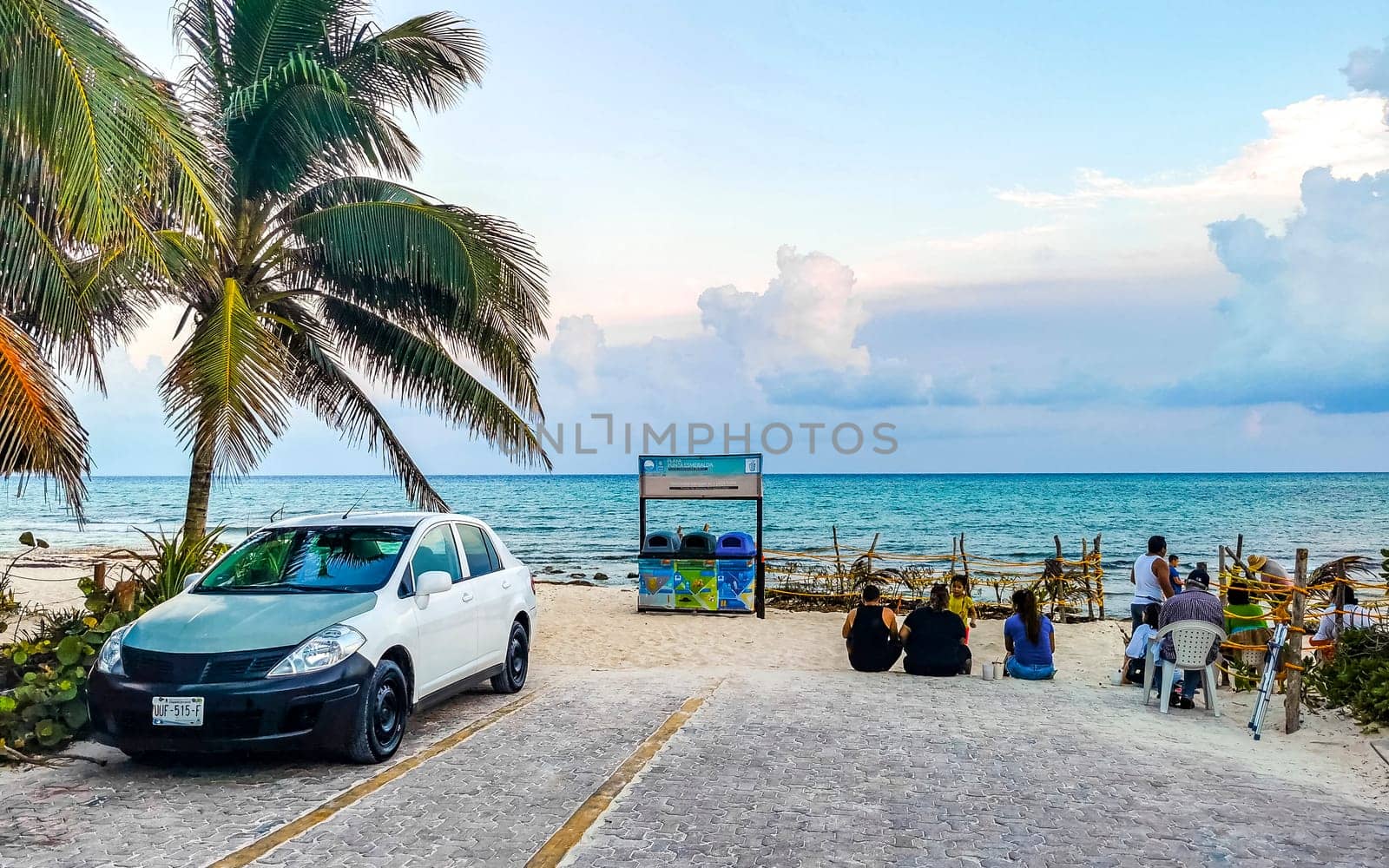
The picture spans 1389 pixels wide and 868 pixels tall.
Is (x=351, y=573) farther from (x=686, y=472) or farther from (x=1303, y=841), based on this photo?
(x=686, y=472)

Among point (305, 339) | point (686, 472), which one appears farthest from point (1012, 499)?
point (305, 339)

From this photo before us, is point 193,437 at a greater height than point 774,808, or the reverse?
point 193,437

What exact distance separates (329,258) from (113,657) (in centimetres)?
644

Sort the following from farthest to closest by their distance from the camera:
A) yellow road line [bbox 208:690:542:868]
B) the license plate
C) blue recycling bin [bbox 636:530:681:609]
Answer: blue recycling bin [bbox 636:530:681:609], the license plate, yellow road line [bbox 208:690:542:868]

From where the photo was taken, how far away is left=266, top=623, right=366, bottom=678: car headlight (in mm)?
6027

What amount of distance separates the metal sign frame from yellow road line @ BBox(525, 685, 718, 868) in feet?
30.7

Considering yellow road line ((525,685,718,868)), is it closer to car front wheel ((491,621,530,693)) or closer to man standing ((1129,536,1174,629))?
car front wheel ((491,621,530,693))

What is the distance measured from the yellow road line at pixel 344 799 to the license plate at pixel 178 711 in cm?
98

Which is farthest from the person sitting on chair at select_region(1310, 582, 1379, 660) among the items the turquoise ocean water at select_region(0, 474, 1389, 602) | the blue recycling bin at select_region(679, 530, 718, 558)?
the turquoise ocean water at select_region(0, 474, 1389, 602)

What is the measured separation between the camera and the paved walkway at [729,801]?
4.80m

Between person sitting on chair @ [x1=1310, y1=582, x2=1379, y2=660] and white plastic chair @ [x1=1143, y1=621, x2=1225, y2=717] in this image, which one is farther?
person sitting on chair @ [x1=1310, y1=582, x2=1379, y2=660]

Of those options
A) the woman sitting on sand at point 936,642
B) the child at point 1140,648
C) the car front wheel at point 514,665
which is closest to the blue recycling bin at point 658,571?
the woman sitting on sand at point 936,642

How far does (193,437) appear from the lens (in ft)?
33.1

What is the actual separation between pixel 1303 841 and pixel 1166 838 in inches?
27.6
